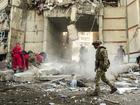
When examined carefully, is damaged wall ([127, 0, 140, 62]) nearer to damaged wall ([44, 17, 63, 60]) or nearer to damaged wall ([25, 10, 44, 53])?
damaged wall ([44, 17, 63, 60])

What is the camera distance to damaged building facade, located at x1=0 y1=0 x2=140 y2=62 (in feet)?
59.4

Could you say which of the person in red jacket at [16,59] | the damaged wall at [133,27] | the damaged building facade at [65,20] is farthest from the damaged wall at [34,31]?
the damaged wall at [133,27]

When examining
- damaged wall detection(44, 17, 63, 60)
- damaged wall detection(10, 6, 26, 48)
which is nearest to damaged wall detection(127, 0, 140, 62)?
damaged wall detection(44, 17, 63, 60)

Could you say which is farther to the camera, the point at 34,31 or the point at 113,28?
the point at 34,31

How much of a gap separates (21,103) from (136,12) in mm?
11512

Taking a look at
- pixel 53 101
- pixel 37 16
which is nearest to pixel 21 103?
pixel 53 101

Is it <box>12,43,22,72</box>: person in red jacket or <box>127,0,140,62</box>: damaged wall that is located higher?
<box>127,0,140,62</box>: damaged wall

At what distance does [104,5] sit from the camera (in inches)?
757

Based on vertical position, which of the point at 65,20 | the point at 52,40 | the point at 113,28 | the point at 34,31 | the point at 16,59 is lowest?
the point at 16,59

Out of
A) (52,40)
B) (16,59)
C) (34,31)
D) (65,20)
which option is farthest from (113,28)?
(16,59)

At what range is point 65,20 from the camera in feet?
63.6

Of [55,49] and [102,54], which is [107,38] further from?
[102,54]

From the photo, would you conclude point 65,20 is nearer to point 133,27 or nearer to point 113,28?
point 113,28

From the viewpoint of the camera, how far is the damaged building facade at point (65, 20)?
1809 cm
